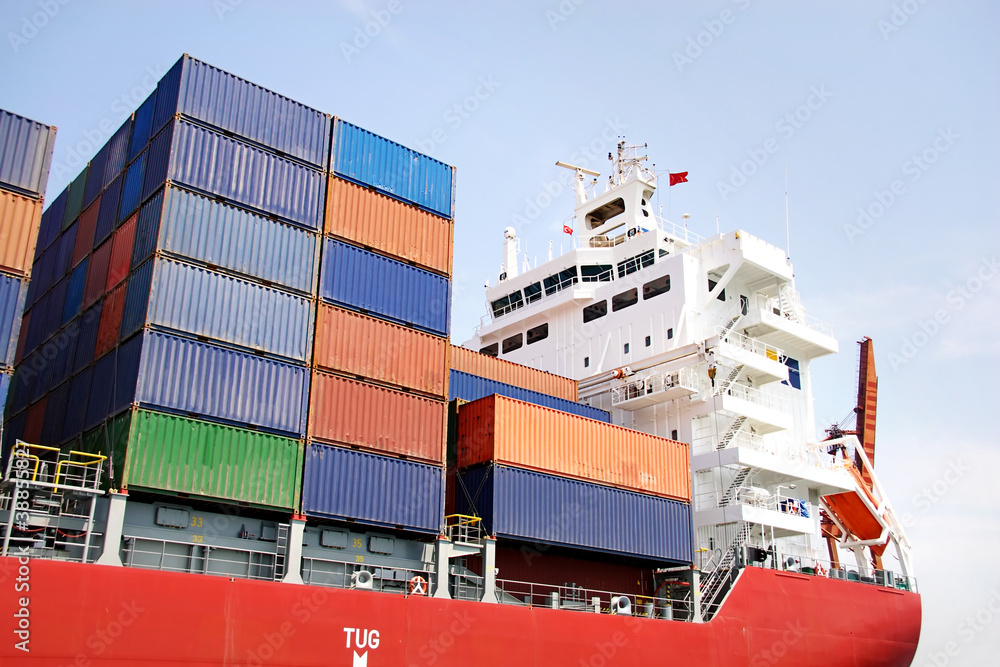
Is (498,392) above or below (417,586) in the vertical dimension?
above

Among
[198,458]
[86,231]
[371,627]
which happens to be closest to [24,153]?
[86,231]

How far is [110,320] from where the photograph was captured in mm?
18625

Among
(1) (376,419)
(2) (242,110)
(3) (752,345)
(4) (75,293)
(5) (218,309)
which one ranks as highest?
(2) (242,110)

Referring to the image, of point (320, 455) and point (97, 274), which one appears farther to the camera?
point (97, 274)

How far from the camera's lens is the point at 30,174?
1691 cm

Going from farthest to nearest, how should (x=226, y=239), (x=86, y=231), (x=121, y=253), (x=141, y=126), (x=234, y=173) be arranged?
(x=86, y=231) → (x=141, y=126) → (x=121, y=253) → (x=234, y=173) → (x=226, y=239)

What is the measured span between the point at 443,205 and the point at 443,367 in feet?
14.7

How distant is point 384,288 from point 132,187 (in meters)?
6.23

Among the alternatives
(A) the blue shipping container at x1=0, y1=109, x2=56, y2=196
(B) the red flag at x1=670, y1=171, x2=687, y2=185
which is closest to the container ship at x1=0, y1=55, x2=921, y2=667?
(A) the blue shipping container at x1=0, y1=109, x2=56, y2=196

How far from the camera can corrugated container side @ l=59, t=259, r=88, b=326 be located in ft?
69.4

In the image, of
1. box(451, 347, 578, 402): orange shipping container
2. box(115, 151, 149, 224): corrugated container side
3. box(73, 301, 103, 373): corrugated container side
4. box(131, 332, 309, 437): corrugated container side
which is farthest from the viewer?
box(451, 347, 578, 402): orange shipping container

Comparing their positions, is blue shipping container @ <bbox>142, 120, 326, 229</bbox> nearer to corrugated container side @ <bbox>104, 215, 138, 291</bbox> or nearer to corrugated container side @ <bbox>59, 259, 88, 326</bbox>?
corrugated container side @ <bbox>104, 215, 138, 291</bbox>

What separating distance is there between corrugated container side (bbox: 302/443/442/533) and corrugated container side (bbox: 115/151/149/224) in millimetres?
7047

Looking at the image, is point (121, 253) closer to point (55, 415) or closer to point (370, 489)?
point (55, 415)
